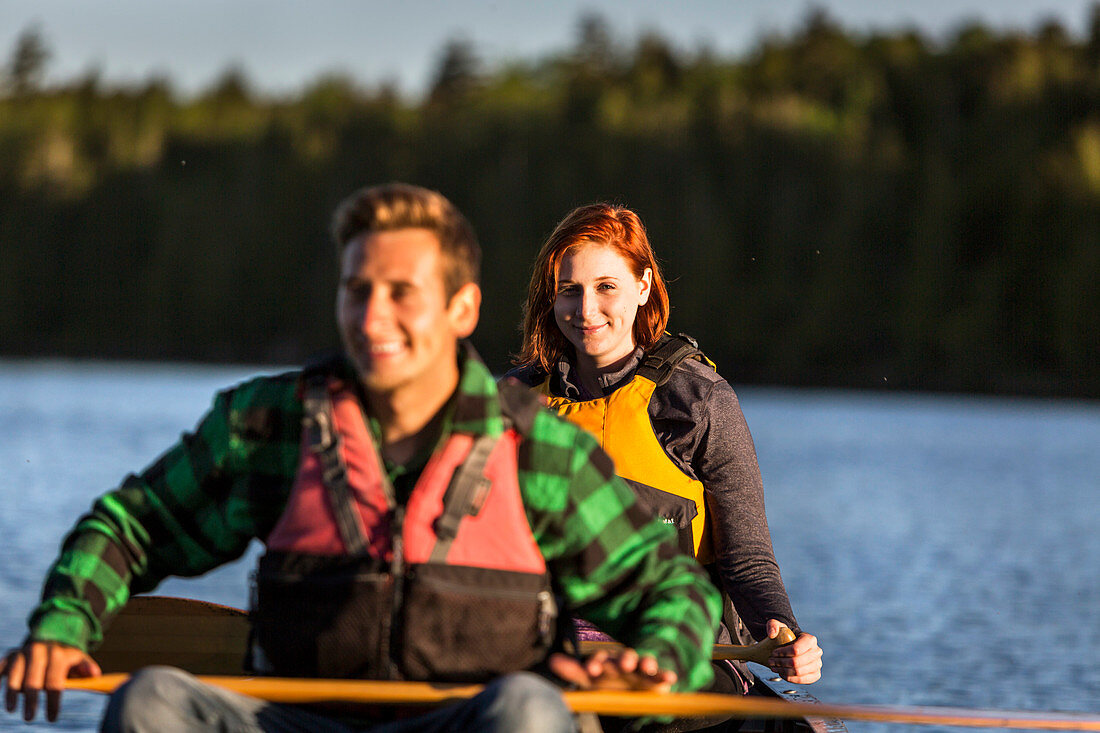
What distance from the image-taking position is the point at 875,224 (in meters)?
45.2

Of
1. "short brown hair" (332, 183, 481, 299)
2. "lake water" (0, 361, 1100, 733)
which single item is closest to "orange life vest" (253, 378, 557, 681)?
"short brown hair" (332, 183, 481, 299)

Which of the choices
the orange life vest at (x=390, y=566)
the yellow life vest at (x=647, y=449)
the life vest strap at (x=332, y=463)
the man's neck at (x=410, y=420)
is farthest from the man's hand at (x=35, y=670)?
the yellow life vest at (x=647, y=449)

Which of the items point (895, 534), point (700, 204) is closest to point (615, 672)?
point (895, 534)

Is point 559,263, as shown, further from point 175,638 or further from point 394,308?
point 394,308

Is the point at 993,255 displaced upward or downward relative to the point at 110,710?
upward

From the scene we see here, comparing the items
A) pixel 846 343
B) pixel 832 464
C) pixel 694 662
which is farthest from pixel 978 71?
pixel 694 662

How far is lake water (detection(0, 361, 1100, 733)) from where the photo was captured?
8633 mm

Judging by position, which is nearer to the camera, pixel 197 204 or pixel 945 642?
pixel 945 642

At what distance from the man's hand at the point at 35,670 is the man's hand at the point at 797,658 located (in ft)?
5.04

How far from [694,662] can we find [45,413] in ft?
78.8

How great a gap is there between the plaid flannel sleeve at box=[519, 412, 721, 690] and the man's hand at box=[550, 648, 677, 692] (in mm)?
30

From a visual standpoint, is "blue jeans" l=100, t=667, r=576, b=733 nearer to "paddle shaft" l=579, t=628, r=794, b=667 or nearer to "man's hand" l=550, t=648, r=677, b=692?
"man's hand" l=550, t=648, r=677, b=692

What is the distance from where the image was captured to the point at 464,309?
2.31 meters

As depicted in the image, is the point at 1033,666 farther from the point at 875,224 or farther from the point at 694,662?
the point at 875,224
